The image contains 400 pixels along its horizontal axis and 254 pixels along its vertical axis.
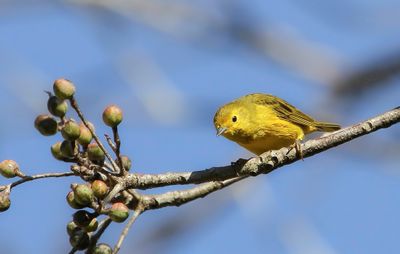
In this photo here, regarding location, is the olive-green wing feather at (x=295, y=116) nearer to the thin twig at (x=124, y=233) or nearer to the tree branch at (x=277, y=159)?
the tree branch at (x=277, y=159)

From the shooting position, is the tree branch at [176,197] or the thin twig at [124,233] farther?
the tree branch at [176,197]

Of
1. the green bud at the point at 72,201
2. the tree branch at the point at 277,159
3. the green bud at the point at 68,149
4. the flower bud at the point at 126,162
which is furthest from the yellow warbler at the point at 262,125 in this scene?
the green bud at the point at 72,201

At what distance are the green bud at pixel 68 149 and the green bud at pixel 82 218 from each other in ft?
0.89

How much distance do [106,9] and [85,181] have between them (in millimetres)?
4403

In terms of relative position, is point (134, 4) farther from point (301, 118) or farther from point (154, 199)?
point (154, 199)

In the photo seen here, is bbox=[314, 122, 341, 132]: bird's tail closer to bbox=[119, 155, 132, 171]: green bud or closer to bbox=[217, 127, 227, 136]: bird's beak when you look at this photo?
bbox=[217, 127, 227, 136]: bird's beak

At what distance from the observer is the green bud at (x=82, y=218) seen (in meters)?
2.88

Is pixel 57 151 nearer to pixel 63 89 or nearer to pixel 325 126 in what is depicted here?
pixel 63 89

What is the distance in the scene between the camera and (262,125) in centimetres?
588

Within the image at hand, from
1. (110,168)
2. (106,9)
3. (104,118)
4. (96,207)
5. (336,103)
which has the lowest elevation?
(96,207)

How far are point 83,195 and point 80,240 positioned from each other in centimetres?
19

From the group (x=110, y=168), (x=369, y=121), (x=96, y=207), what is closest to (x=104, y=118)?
(x=110, y=168)

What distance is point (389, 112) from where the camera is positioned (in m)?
3.55

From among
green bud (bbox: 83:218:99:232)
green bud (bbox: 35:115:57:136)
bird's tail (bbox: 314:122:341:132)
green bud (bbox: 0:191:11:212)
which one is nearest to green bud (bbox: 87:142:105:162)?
green bud (bbox: 35:115:57:136)
